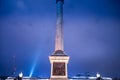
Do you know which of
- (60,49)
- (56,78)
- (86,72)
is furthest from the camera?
(86,72)

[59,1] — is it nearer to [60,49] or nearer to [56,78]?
[60,49]

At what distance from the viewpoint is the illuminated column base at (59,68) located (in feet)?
94.2

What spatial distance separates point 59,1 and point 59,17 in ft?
10.3

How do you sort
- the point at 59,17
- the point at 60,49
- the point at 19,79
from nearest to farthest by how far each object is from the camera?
the point at 19,79
the point at 60,49
the point at 59,17

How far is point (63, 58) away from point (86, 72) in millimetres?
35668

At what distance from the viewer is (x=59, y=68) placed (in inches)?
1137

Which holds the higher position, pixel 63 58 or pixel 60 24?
pixel 60 24

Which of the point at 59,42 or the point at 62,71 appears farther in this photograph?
the point at 59,42

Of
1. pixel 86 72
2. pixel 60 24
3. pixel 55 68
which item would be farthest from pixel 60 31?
pixel 86 72

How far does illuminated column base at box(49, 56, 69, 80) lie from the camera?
28.7 metres

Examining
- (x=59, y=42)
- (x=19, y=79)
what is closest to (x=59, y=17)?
(x=59, y=42)

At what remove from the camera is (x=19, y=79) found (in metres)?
25.6

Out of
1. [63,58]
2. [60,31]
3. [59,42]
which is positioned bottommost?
[63,58]

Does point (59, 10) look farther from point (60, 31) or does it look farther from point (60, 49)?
point (60, 49)
